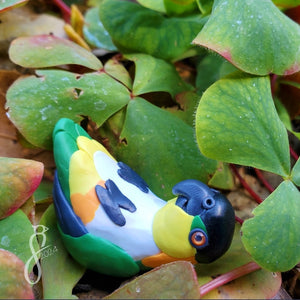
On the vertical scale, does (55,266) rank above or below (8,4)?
below

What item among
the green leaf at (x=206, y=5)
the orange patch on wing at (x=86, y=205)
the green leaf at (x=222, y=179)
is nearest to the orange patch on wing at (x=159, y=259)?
the orange patch on wing at (x=86, y=205)

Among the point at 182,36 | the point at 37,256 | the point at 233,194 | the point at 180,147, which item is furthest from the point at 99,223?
the point at 182,36

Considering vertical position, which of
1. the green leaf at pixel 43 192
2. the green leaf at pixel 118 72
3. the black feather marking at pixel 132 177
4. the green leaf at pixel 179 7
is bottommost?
the green leaf at pixel 43 192

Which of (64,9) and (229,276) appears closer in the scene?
(229,276)

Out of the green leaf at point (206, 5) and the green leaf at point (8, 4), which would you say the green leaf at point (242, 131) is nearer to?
the green leaf at point (206, 5)

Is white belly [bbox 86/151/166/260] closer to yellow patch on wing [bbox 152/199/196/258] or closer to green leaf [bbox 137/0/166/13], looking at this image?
yellow patch on wing [bbox 152/199/196/258]

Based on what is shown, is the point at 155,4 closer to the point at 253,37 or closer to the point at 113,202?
the point at 253,37

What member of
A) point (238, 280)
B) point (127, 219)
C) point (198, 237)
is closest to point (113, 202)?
point (127, 219)
